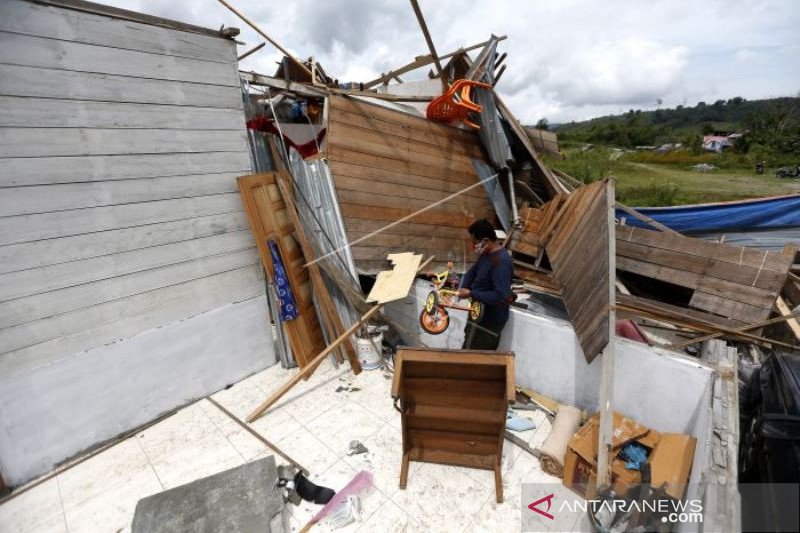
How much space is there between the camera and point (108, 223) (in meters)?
3.55

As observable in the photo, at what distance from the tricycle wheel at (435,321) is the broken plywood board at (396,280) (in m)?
0.48

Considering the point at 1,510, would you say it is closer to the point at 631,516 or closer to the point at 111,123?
the point at 111,123

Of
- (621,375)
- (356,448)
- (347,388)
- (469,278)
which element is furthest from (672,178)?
(356,448)

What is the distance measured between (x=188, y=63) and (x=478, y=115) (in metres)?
5.33

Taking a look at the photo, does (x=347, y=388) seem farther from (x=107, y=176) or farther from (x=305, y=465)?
(x=107, y=176)

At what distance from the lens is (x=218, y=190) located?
14.0ft

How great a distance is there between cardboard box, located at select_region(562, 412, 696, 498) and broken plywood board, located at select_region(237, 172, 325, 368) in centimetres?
336

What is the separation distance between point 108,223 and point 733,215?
11.3m

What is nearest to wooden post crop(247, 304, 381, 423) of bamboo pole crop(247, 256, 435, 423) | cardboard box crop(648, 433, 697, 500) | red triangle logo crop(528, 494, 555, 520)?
bamboo pole crop(247, 256, 435, 423)

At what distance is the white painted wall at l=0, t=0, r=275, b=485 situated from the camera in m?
3.09

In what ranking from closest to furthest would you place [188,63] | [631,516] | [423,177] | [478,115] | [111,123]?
[631,516] → [111,123] → [188,63] → [423,177] → [478,115]

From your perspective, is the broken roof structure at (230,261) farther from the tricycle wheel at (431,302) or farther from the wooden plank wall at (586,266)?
the tricycle wheel at (431,302)

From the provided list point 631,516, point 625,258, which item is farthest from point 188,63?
point 625,258

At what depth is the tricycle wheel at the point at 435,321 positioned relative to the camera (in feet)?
15.9
